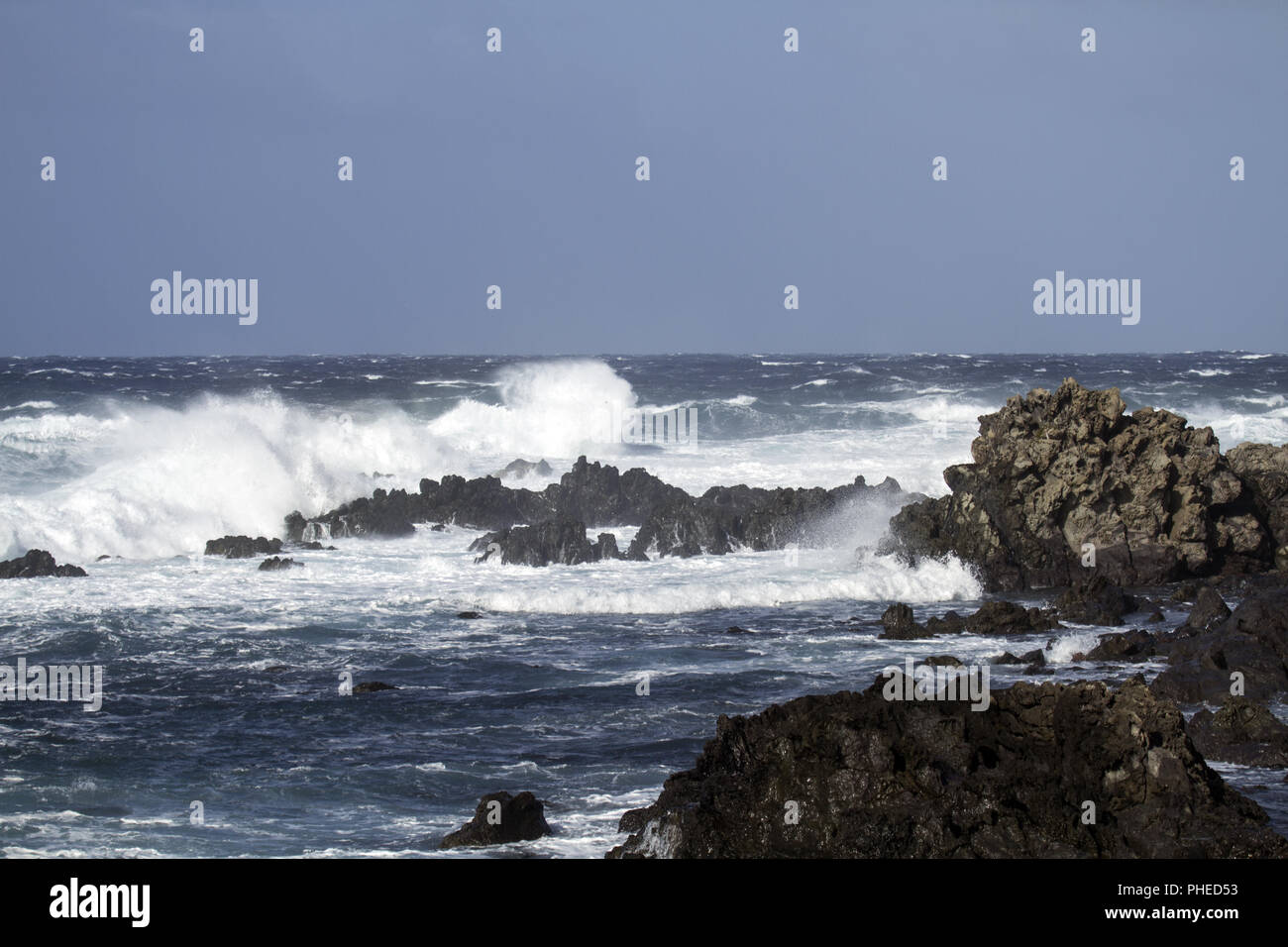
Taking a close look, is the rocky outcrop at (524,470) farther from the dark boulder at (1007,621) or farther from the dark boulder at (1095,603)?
the dark boulder at (1007,621)

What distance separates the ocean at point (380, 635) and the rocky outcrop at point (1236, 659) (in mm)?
847

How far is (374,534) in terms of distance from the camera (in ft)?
109

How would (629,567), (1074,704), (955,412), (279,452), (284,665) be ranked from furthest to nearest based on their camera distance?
(955,412) < (279,452) < (629,567) < (284,665) < (1074,704)

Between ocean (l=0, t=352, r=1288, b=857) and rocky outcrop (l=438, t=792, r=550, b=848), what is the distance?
0.76 feet

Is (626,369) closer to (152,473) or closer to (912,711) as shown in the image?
(152,473)

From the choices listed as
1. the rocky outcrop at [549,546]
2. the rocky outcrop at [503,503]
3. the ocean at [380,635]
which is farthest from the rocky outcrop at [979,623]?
the rocky outcrop at [503,503]

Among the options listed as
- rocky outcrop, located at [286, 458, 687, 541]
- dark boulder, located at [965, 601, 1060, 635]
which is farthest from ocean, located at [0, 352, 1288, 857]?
rocky outcrop, located at [286, 458, 687, 541]

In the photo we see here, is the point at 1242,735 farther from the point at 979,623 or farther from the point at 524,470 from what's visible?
the point at 524,470

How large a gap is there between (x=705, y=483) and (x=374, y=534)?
1165 cm

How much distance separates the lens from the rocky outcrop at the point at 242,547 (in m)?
30.7

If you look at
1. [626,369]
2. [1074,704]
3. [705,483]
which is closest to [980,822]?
[1074,704]

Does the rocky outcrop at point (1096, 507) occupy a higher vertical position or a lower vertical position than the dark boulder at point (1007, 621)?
higher

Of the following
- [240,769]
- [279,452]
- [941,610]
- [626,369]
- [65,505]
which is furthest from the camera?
[626,369]

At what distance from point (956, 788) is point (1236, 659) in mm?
8161
